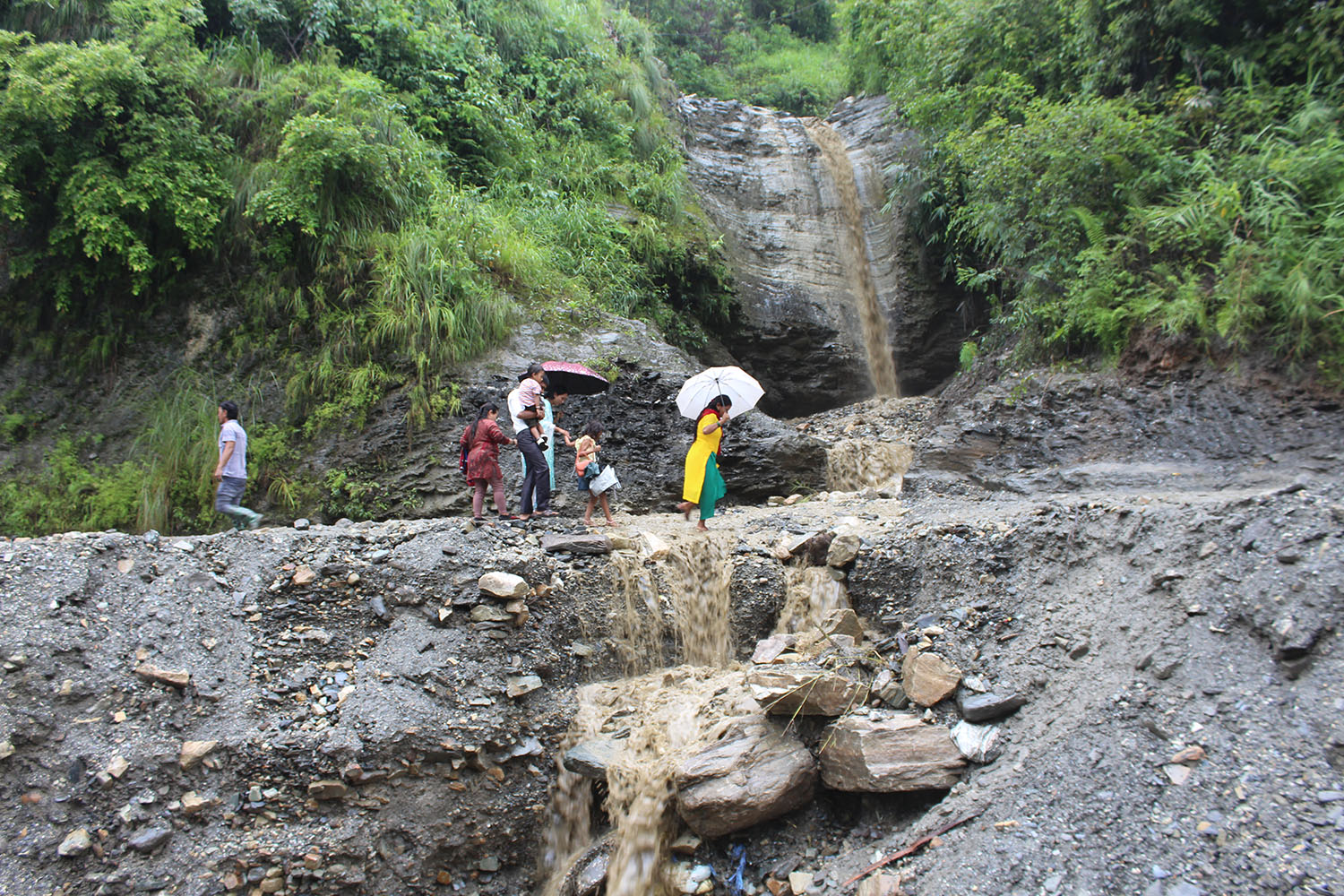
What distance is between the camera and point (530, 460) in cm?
723

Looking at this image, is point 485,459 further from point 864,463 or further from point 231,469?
point 864,463

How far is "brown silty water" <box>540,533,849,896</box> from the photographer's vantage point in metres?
5.03

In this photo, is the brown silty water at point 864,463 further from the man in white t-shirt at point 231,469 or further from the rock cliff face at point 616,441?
the man in white t-shirt at point 231,469

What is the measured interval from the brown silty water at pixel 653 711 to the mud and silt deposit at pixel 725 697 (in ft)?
0.08

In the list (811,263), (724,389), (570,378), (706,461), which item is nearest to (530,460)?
(570,378)

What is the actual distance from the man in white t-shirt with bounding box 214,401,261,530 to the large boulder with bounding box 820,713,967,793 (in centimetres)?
578

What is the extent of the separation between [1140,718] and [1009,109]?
28.5ft

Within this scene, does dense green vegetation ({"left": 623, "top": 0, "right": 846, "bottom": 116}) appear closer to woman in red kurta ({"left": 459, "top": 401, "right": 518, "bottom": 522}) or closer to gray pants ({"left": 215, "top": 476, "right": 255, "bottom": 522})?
woman in red kurta ({"left": 459, "top": 401, "right": 518, "bottom": 522})

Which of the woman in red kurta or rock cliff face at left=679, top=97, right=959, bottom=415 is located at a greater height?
rock cliff face at left=679, top=97, right=959, bottom=415

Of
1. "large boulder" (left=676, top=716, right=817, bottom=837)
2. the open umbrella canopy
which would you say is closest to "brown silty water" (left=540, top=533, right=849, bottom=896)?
"large boulder" (left=676, top=716, right=817, bottom=837)

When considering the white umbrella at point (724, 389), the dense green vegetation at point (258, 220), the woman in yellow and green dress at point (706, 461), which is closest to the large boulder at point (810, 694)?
the woman in yellow and green dress at point (706, 461)

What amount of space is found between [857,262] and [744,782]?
1337cm

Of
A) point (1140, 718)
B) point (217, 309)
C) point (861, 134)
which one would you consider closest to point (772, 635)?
point (1140, 718)

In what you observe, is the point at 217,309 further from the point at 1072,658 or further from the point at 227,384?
the point at 1072,658
